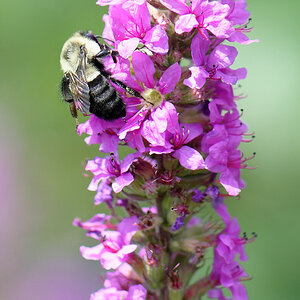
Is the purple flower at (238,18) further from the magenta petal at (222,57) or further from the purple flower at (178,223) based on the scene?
the purple flower at (178,223)

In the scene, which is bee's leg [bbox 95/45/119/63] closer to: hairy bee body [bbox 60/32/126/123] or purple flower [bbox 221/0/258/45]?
hairy bee body [bbox 60/32/126/123]

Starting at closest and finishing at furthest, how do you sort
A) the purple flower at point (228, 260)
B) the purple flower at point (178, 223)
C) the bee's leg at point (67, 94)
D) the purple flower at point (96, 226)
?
the purple flower at point (178, 223) < the purple flower at point (228, 260) < the bee's leg at point (67, 94) < the purple flower at point (96, 226)

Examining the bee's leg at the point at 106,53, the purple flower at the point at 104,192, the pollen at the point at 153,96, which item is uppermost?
the bee's leg at the point at 106,53


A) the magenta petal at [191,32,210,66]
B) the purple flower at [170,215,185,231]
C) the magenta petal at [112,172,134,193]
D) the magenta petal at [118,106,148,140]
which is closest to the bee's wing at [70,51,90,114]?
the magenta petal at [118,106,148,140]

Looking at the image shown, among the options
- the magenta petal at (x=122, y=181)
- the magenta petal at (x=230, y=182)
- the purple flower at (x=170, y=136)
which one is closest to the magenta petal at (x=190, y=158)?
the purple flower at (x=170, y=136)
